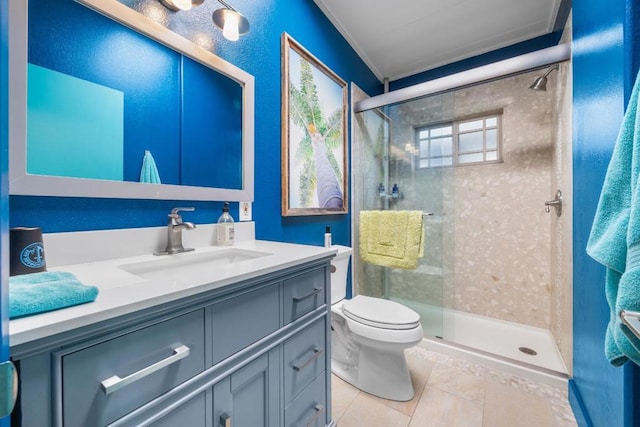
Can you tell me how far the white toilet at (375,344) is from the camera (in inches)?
54.1

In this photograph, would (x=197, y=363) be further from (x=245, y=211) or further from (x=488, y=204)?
(x=488, y=204)

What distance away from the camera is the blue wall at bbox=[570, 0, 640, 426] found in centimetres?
77

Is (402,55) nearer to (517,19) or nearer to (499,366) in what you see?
(517,19)

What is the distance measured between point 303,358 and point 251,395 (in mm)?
235

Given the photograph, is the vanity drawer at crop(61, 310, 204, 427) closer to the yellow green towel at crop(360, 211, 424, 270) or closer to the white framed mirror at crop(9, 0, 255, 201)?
the white framed mirror at crop(9, 0, 255, 201)

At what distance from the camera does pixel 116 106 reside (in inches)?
35.0

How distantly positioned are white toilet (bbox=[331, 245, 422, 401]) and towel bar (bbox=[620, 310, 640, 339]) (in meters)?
0.93

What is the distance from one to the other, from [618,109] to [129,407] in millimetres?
1469

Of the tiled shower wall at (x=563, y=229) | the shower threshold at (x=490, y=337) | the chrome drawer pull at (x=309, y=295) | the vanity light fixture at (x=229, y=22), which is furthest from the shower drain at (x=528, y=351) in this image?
the vanity light fixture at (x=229, y=22)

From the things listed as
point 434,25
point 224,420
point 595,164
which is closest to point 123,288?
point 224,420

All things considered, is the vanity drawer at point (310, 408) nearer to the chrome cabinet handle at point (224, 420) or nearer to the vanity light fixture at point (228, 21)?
the chrome cabinet handle at point (224, 420)

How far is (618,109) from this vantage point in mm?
796

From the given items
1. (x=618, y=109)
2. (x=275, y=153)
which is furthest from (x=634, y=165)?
(x=275, y=153)

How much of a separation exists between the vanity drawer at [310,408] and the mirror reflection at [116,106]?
36.0 inches
